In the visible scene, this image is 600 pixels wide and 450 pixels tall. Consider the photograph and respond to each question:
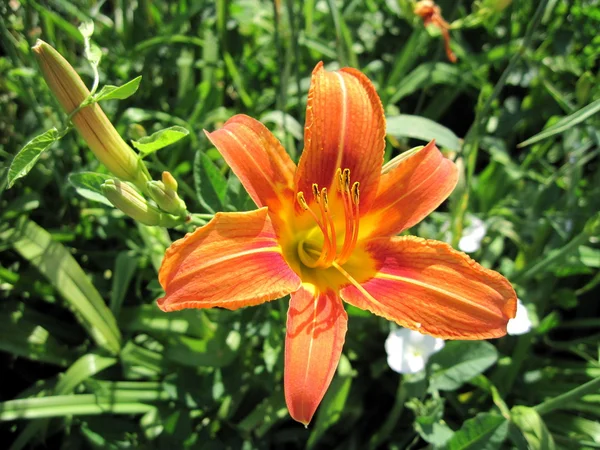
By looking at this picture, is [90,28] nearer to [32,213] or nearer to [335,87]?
[335,87]

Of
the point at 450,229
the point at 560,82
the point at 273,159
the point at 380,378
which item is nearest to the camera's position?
the point at 273,159

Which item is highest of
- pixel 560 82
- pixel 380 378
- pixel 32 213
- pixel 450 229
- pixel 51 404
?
pixel 32 213

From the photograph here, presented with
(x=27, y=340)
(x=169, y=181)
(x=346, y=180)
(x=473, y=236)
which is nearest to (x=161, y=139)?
(x=169, y=181)

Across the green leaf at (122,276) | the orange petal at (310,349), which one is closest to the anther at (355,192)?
the orange petal at (310,349)

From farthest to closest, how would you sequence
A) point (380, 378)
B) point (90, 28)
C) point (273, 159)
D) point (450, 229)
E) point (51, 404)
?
point (380, 378), point (450, 229), point (51, 404), point (273, 159), point (90, 28)

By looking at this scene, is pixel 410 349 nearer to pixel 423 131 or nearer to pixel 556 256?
pixel 556 256

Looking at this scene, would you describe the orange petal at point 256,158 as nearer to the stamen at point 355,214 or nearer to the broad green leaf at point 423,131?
the stamen at point 355,214

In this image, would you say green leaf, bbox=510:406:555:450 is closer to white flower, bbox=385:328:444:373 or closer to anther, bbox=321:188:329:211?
white flower, bbox=385:328:444:373

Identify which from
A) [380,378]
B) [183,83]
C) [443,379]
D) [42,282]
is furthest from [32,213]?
[443,379]
